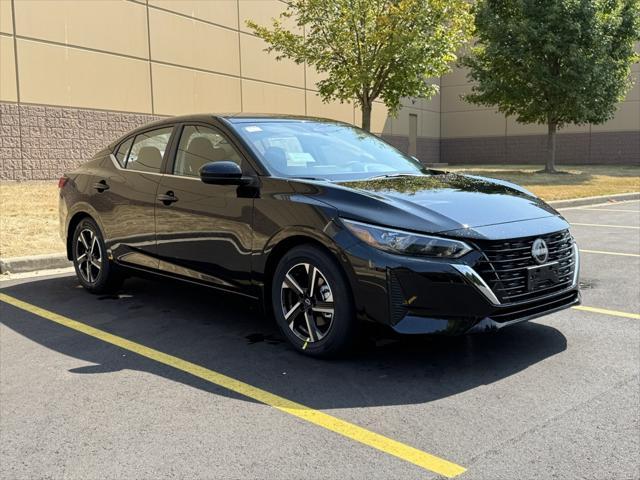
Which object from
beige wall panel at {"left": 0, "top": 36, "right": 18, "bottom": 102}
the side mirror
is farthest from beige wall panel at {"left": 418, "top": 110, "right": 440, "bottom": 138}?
the side mirror

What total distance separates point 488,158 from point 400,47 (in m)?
21.2

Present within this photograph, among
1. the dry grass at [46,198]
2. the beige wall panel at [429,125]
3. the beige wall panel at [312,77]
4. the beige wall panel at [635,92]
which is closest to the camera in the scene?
the dry grass at [46,198]

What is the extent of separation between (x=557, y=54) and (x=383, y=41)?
8.58 metres

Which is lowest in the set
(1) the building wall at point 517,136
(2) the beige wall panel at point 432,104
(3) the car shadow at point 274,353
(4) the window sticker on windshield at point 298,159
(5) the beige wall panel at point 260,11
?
(3) the car shadow at point 274,353

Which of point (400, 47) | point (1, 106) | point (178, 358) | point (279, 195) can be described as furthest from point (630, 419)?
point (1, 106)

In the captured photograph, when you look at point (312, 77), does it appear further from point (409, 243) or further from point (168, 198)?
point (409, 243)

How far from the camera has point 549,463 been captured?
2900mm

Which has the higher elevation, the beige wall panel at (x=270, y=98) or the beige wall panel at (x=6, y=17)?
the beige wall panel at (x=6, y=17)

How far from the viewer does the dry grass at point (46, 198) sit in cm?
860

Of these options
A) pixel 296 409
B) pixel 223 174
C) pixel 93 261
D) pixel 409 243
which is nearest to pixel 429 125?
pixel 93 261

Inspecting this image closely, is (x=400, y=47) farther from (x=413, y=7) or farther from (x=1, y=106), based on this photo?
(x=1, y=106)

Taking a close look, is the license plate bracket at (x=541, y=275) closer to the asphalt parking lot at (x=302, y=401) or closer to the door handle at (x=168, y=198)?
the asphalt parking lot at (x=302, y=401)

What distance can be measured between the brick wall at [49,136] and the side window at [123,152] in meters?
11.1

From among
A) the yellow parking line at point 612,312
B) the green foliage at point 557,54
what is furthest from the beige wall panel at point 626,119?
the yellow parking line at point 612,312
